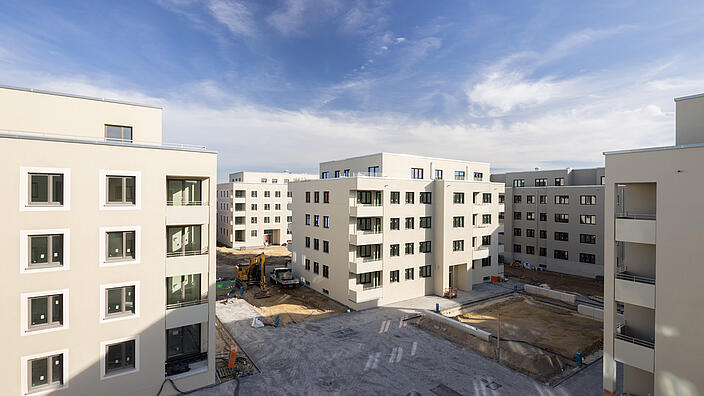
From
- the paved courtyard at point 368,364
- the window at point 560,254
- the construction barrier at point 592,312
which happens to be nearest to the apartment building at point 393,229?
the paved courtyard at point 368,364

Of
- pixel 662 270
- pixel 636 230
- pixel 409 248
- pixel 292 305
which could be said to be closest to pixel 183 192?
pixel 292 305

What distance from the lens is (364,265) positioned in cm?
3419

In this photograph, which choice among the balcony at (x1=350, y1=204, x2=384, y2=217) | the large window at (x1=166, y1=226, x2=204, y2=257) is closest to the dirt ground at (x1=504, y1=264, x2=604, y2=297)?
the balcony at (x1=350, y1=204, x2=384, y2=217)

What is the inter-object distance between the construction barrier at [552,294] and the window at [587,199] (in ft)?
63.3

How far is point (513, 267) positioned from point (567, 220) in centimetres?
1172

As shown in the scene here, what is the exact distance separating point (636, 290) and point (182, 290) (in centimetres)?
2553

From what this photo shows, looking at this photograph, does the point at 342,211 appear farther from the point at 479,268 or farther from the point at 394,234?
the point at 479,268

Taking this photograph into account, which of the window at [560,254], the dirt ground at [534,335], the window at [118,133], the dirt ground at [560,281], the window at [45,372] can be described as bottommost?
the dirt ground at [560,281]

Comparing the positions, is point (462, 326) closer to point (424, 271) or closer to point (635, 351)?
point (424, 271)

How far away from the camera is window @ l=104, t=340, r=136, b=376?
17.4 meters

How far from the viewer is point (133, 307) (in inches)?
704

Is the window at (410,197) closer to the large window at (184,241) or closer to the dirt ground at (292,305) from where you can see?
the dirt ground at (292,305)

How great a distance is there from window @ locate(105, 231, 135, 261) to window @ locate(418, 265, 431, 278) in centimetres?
2971

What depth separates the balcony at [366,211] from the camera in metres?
34.0
